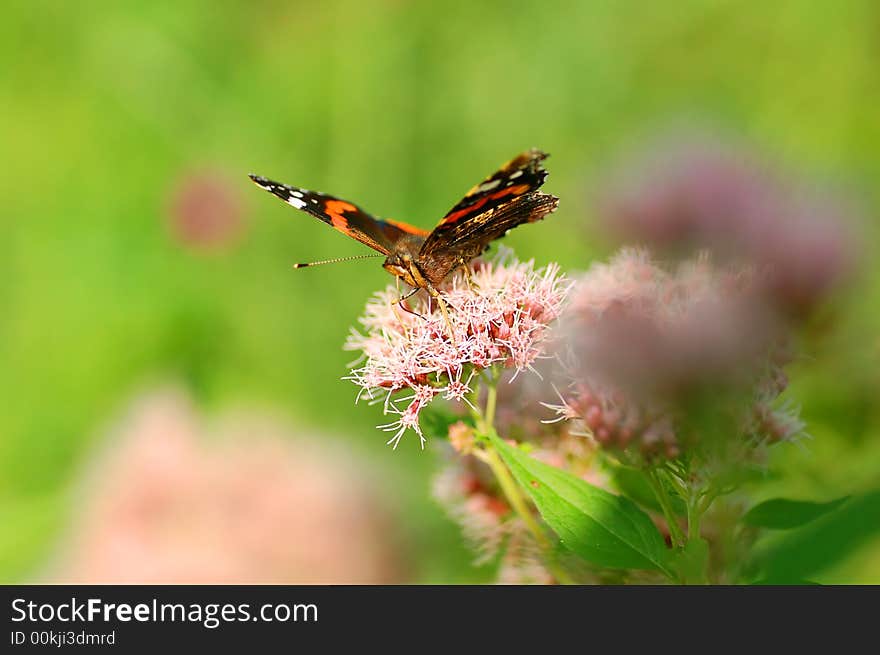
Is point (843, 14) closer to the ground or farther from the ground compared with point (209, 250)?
farther from the ground

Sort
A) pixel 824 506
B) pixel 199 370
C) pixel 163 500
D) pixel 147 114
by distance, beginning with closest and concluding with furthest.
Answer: pixel 824 506, pixel 163 500, pixel 199 370, pixel 147 114

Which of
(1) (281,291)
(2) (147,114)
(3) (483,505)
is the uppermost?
(2) (147,114)

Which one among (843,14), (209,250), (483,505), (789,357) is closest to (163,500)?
(483,505)

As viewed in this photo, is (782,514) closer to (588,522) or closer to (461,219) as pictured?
(588,522)

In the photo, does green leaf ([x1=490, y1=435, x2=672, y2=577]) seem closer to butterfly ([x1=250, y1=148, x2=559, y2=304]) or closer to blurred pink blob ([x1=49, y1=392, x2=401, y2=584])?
butterfly ([x1=250, y1=148, x2=559, y2=304])

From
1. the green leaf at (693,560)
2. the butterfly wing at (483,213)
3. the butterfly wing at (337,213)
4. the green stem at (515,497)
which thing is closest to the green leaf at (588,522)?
the green leaf at (693,560)

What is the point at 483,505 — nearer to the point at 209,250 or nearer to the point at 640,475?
the point at 640,475

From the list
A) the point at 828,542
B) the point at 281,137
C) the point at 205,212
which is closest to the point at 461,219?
the point at 828,542

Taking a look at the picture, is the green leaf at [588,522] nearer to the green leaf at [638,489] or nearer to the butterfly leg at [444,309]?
the green leaf at [638,489]
